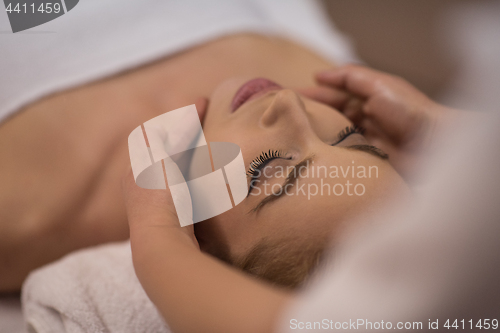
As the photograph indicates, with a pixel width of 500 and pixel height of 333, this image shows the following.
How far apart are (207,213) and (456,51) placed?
84cm

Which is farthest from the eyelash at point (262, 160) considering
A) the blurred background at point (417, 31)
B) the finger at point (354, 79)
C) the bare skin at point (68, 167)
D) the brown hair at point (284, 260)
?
the blurred background at point (417, 31)

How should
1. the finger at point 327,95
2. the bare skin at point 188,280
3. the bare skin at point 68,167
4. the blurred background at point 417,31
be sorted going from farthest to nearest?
the blurred background at point 417,31 < the finger at point 327,95 < the bare skin at point 68,167 < the bare skin at point 188,280

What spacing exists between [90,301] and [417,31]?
49.9 inches

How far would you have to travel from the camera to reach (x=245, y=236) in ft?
1.57

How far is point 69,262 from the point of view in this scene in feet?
1.88

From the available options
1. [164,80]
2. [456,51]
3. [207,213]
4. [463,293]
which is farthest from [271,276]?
[456,51]

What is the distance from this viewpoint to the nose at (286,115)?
50 cm

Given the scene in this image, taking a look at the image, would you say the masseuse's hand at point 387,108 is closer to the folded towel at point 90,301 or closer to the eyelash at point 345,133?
the eyelash at point 345,133

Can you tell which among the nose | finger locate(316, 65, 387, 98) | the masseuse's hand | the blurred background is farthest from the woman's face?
the blurred background

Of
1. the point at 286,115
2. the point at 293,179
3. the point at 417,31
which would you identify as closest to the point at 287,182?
the point at 293,179

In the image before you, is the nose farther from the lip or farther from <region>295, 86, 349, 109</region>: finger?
<region>295, 86, 349, 109</region>: finger

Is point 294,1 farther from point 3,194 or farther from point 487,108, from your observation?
point 3,194

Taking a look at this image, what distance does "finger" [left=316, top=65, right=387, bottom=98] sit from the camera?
2.55 ft

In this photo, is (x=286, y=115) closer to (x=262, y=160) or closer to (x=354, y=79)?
(x=262, y=160)
